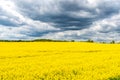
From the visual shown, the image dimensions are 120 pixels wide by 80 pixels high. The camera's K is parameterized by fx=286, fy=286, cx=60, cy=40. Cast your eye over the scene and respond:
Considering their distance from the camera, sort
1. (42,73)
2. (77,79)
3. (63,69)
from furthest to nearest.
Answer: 1. (63,69)
2. (42,73)
3. (77,79)

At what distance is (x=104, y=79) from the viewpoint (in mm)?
13508

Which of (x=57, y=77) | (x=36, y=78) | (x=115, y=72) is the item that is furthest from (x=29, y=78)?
(x=115, y=72)

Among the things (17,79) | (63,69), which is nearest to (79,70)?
(63,69)

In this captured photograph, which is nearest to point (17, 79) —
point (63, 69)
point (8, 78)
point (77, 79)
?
point (8, 78)

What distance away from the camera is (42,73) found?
14688 mm

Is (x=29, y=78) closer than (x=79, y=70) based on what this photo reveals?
Yes

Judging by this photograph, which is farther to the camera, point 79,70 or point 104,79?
point 79,70

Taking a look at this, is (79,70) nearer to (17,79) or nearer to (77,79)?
(77,79)

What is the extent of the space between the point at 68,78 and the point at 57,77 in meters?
0.54

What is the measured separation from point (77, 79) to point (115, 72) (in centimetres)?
326

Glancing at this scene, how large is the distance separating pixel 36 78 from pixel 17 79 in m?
1.00

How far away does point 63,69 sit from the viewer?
16.4m

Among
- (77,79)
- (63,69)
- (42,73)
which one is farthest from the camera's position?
(63,69)

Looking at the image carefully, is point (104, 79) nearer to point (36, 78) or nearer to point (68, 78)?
point (68, 78)
